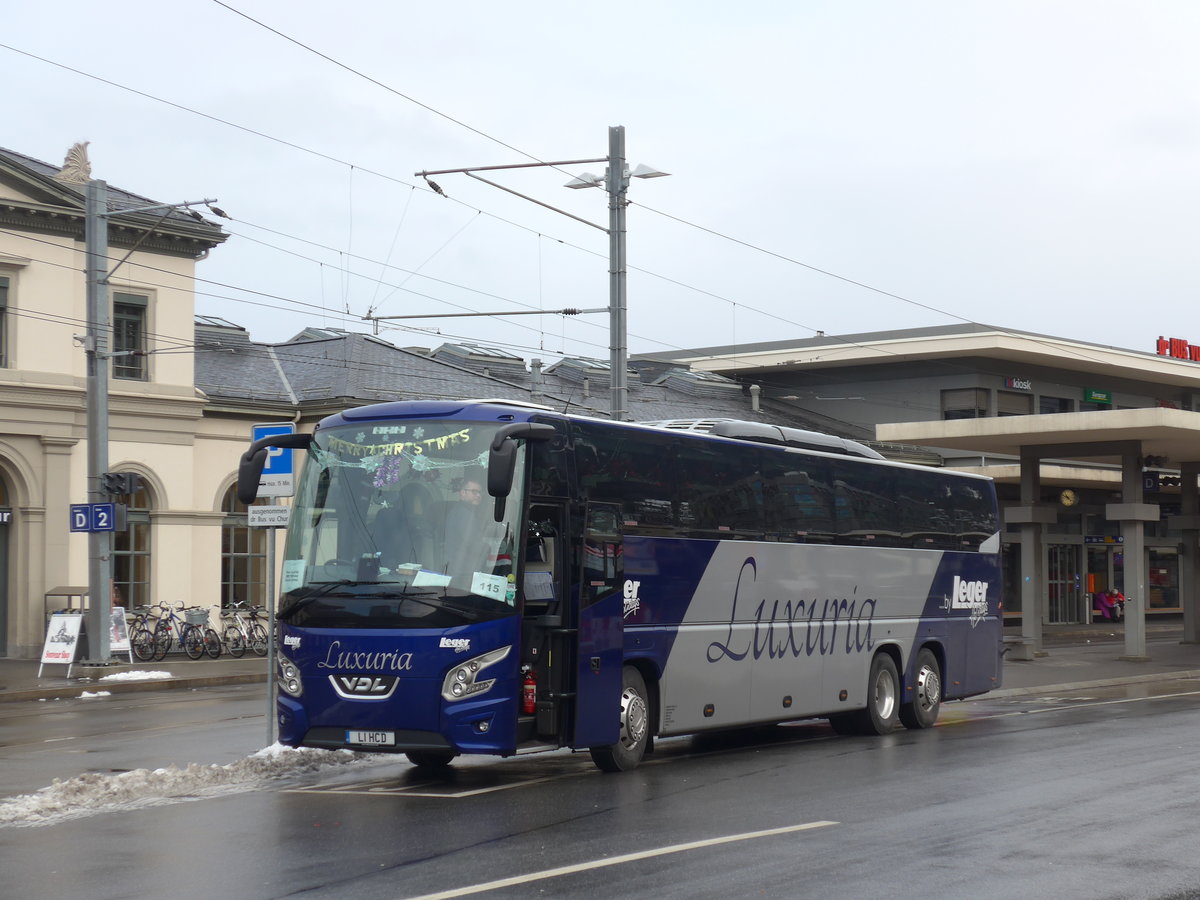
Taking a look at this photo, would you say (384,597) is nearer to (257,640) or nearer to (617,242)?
(617,242)

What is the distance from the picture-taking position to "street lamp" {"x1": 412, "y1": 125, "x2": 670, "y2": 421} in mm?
22838

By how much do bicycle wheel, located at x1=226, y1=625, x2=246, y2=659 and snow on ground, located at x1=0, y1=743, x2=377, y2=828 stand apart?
766 inches

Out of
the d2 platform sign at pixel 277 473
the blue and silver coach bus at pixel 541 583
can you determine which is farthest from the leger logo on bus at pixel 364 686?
the d2 platform sign at pixel 277 473

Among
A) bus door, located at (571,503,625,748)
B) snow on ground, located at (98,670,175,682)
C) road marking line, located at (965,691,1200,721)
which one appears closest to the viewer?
bus door, located at (571,503,625,748)

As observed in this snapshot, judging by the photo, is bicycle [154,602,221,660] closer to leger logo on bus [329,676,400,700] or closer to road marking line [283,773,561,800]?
road marking line [283,773,561,800]

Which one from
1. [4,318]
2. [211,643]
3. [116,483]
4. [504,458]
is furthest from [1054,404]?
[504,458]

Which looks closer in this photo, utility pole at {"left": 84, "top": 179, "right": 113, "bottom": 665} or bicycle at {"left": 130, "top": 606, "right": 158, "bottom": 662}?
utility pole at {"left": 84, "top": 179, "right": 113, "bottom": 665}

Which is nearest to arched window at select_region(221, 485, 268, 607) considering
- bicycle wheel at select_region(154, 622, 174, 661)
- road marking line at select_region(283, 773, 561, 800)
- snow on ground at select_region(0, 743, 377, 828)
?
bicycle wheel at select_region(154, 622, 174, 661)

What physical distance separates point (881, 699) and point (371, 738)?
786cm

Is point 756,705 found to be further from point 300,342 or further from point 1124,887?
point 300,342

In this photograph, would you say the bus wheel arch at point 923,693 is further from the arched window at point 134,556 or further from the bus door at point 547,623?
the arched window at point 134,556

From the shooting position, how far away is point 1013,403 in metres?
58.1

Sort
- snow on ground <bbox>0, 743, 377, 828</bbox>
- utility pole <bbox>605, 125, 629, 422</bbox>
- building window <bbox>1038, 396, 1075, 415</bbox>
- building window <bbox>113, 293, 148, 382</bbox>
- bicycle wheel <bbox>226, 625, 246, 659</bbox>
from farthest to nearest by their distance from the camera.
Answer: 1. building window <bbox>1038, 396, 1075, 415</bbox>
2. building window <bbox>113, 293, 148, 382</bbox>
3. bicycle wheel <bbox>226, 625, 246, 659</bbox>
4. utility pole <bbox>605, 125, 629, 422</bbox>
5. snow on ground <bbox>0, 743, 377, 828</bbox>

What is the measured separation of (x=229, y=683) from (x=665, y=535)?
51.6ft
